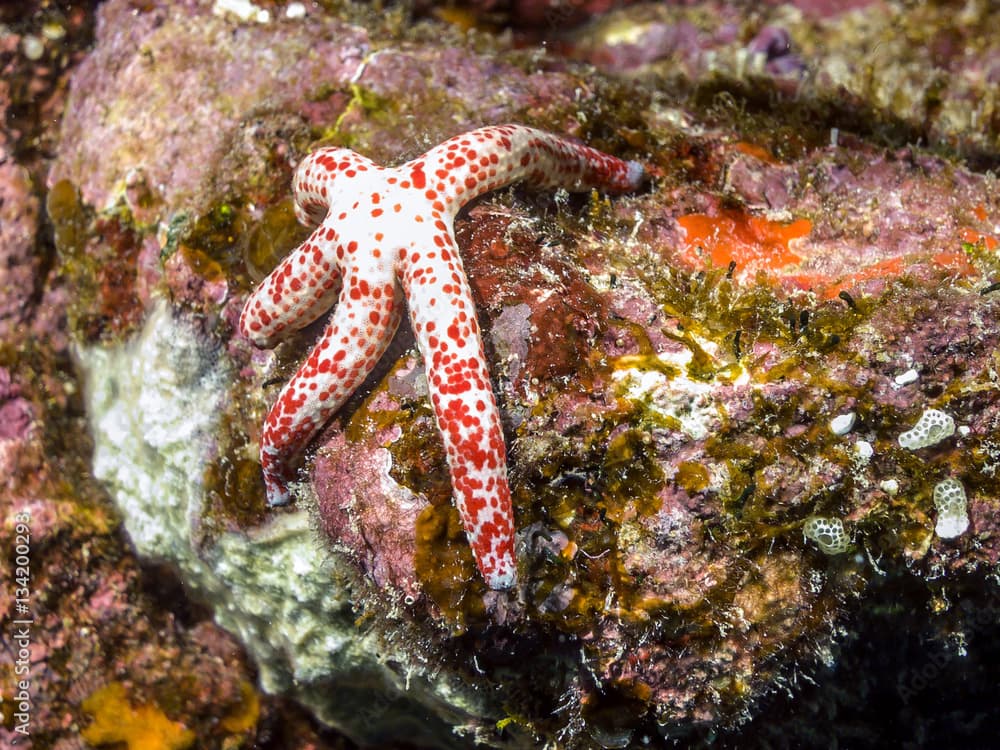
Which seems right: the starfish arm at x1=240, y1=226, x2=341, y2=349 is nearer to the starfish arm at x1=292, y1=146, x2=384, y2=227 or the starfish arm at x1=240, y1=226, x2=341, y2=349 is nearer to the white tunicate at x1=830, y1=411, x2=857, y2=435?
the starfish arm at x1=292, y1=146, x2=384, y2=227

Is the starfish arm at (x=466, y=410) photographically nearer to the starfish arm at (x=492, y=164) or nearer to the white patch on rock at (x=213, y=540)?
the starfish arm at (x=492, y=164)

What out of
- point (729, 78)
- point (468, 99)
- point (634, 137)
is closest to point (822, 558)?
point (634, 137)

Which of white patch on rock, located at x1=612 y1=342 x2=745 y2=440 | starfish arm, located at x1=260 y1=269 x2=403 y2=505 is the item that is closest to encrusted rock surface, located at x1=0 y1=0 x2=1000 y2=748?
white patch on rock, located at x1=612 y1=342 x2=745 y2=440

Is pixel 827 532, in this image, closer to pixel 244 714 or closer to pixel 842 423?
pixel 842 423

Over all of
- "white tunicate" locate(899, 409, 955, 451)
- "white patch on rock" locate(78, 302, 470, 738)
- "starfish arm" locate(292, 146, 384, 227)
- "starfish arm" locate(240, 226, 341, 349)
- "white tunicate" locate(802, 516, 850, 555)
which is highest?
"starfish arm" locate(292, 146, 384, 227)

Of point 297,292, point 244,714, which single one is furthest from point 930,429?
point 244,714

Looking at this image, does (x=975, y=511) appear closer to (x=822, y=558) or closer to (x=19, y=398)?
(x=822, y=558)
